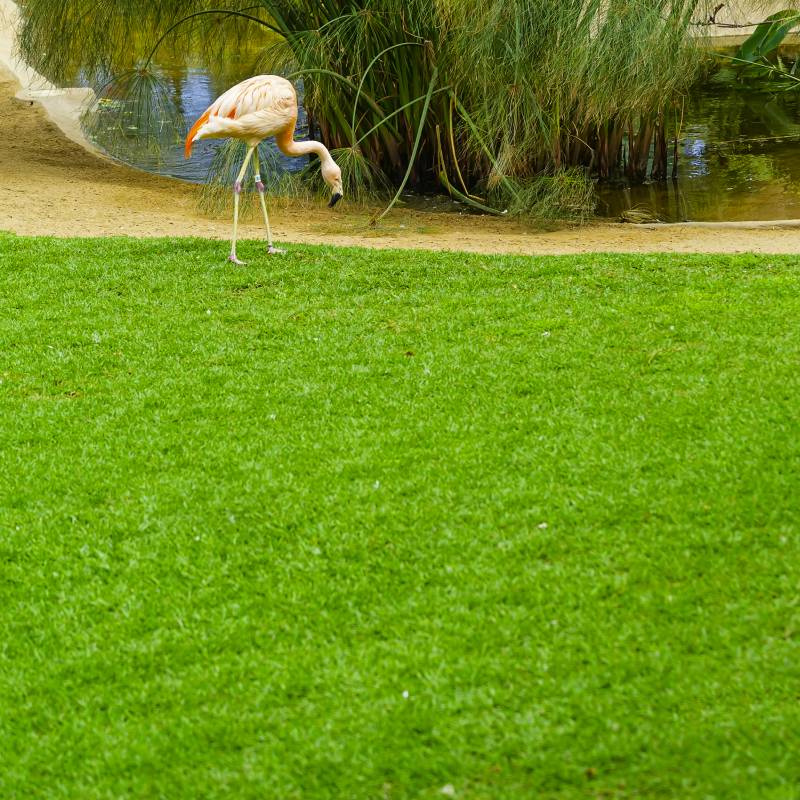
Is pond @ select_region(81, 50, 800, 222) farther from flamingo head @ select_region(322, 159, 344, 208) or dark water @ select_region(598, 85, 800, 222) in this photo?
flamingo head @ select_region(322, 159, 344, 208)

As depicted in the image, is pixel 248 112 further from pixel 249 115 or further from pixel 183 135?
pixel 183 135

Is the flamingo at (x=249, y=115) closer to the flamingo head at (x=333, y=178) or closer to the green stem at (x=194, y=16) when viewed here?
the flamingo head at (x=333, y=178)

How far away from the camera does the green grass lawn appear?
288 cm

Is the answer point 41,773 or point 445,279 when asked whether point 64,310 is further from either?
point 41,773

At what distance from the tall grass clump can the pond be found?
0.48 metres

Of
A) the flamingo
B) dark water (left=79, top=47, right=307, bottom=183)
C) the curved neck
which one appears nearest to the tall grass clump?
dark water (left=79, top=47, right=307, bottom=183)

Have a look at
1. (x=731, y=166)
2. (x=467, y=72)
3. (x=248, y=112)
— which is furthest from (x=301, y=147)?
(x=731, y=166)

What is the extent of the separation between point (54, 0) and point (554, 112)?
543 centimetres

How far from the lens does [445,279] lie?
7.12 meters

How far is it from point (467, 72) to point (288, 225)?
2196 millimetres

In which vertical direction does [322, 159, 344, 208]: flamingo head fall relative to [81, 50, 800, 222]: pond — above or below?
below

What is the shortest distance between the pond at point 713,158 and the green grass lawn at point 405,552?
4729 mm

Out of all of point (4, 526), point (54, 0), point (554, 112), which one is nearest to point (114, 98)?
point (54, 0)

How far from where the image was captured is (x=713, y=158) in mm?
12570
